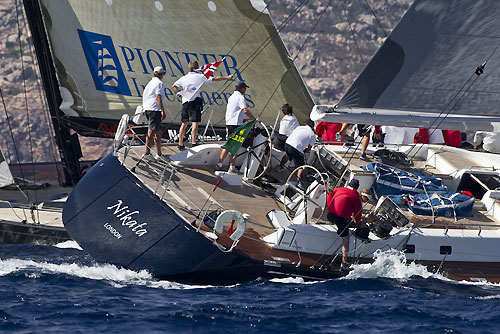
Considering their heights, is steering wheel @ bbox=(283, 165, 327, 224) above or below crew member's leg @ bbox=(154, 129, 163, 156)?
below

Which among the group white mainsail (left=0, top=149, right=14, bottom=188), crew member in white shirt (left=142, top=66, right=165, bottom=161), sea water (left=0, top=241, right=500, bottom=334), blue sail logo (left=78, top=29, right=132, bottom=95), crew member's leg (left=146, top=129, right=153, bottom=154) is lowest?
sea water (left=0, top=241, right=500, bottom=334)

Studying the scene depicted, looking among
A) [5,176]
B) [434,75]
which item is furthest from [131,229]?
[5,176]

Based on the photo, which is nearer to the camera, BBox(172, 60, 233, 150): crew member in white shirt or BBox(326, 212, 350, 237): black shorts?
BBox(326, 212, 350, 237): black shorts

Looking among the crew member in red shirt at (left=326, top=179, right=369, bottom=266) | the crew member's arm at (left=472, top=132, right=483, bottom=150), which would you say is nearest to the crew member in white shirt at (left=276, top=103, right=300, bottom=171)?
the crew member in red shirt at (left=326, top=179, right=369, bottom=266)

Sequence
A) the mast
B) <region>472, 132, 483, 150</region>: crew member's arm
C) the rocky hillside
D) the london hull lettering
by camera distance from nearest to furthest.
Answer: the london hull lettering, <region>472, 132, 483, 150</region>: crew member's arm, the mast, the rocky hillside

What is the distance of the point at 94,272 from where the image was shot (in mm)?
12320

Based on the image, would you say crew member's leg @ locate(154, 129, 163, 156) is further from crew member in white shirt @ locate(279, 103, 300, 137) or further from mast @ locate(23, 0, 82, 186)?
mast @ locate(23, 0, 82, 186)

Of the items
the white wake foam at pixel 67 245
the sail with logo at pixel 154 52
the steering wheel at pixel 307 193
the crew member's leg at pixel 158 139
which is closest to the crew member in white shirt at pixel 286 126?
the steering wheel at pixel 307 193

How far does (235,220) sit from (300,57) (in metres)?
60.8

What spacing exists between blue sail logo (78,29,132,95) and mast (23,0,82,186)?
0.83 m

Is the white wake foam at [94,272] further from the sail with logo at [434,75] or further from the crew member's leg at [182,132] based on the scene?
the sail with logo at [434,75]

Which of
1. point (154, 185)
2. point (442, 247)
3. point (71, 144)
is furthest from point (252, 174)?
point (71, 144)

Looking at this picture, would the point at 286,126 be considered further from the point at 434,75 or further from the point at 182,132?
the point at 434,75

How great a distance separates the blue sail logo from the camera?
66.0 ft
